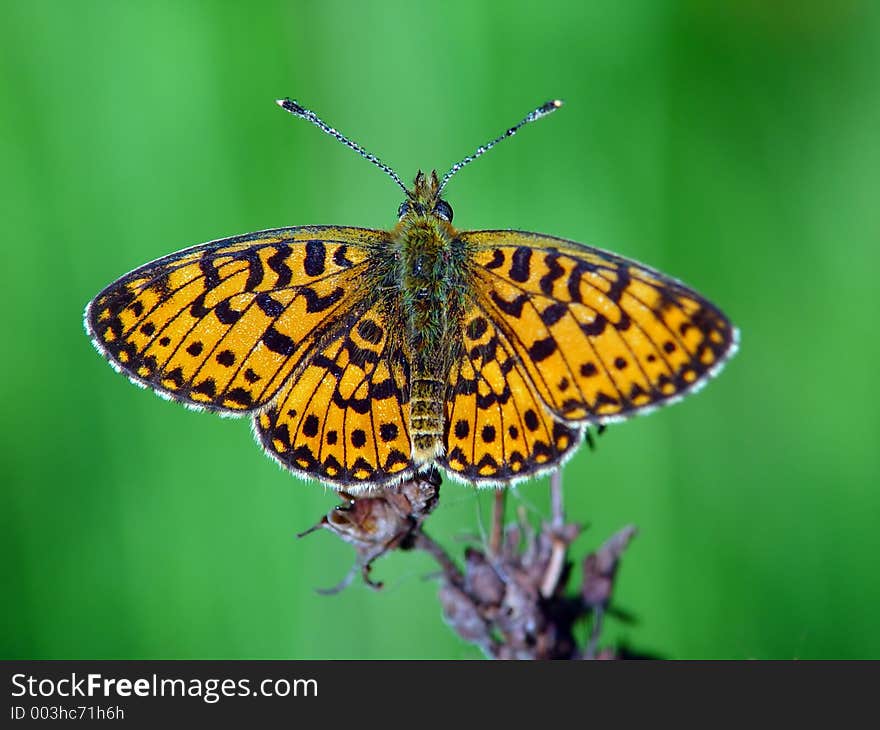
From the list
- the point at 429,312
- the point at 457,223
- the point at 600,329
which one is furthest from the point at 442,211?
the point at 457,223

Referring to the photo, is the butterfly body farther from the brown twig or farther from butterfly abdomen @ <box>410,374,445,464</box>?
the brown twig

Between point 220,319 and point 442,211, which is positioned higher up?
point 442,211

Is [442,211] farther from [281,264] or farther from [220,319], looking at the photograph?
[220,319]

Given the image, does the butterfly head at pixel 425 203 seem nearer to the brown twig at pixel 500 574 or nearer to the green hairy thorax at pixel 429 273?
the green hairy thorax at pixel 429 273

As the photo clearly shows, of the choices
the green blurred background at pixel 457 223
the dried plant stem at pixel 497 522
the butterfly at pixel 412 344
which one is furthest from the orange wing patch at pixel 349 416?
the green blurred background at pixel 457 223

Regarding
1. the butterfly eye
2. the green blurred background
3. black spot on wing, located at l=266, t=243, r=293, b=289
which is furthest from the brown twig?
the butterfly eye

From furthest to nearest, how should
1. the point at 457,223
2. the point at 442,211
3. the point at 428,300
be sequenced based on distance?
the point at 457,223 → the point at 442,211 → the point at 428,300

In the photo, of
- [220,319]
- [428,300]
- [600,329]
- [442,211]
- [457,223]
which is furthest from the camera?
[457,223]
